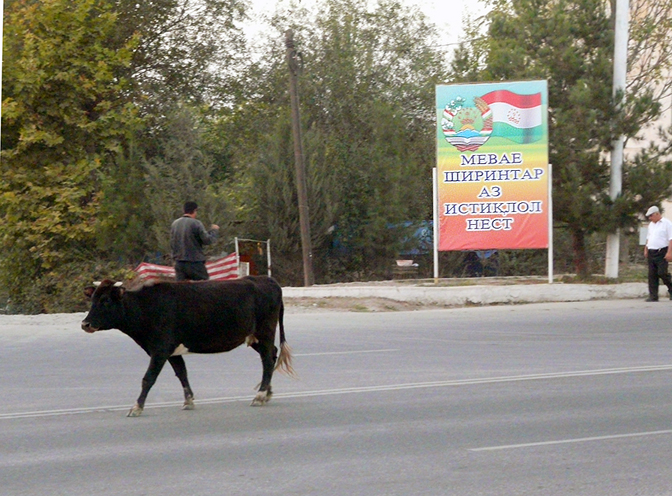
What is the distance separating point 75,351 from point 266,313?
585 centimetres

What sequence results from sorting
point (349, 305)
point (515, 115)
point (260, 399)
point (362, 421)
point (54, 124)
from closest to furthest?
point (362, 421) → point (260, 399) → point (349, 305) → point (515, 115) → point (54, 124)

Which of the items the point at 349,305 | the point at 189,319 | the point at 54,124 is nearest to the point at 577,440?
the point at 189,319

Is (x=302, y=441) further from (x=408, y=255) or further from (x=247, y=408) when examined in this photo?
(x=408, y=255)

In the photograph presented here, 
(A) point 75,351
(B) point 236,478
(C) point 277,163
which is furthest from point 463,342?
(C) point 277,163

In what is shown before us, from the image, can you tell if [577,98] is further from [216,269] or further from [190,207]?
[190,207]

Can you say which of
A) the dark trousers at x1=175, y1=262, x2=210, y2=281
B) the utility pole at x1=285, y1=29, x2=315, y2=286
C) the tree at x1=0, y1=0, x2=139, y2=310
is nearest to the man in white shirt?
the utility pole at x1=285, y1=29, x2=315, y2=286

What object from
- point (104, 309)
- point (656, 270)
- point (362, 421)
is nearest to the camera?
point (362, 421)

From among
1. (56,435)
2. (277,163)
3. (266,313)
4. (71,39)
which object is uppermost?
(71,39)

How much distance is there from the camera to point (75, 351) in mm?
14227

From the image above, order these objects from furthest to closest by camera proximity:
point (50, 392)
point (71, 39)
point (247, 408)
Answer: point (71, 39), point (50, 392), point (247, 408)

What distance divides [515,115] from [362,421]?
1608cm

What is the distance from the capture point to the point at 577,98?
77.5ft

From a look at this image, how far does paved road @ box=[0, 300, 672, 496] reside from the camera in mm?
6262

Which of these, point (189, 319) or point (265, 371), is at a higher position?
point (189, 319)
